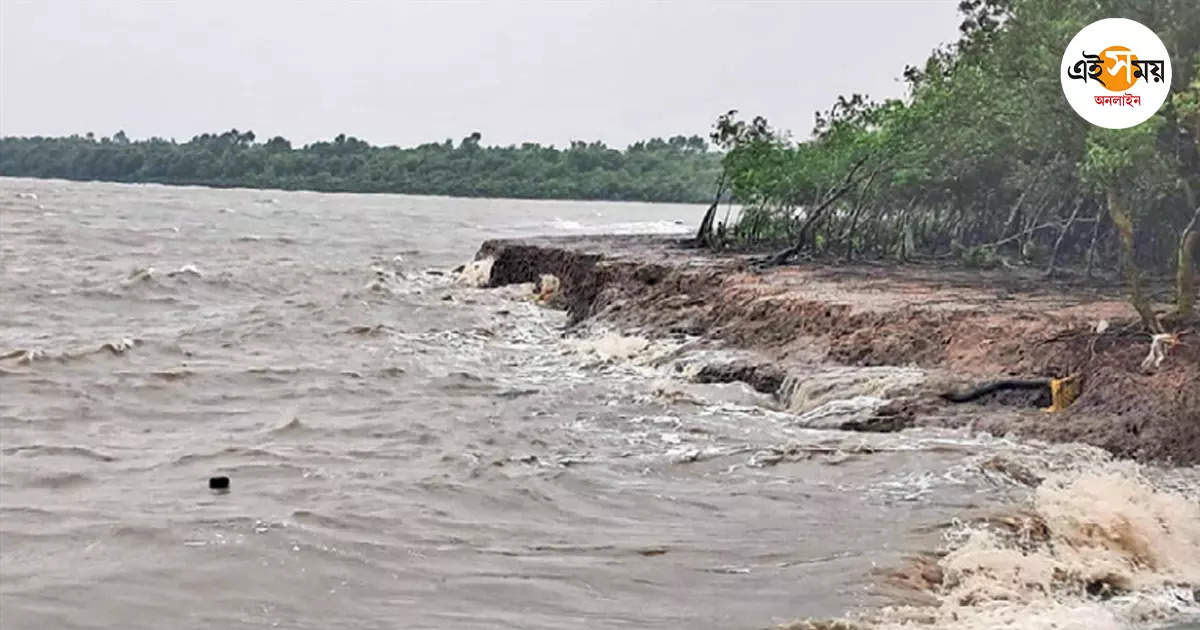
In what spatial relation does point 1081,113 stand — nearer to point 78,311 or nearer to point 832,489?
point 832,489

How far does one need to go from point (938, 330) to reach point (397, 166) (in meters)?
104

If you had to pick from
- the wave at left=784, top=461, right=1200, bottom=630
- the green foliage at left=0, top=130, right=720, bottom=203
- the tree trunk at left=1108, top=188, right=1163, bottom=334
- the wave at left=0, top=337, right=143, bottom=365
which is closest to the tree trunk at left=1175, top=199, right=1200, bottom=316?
the tree trunk at left=1108, top=188, right=1163, bottom=334

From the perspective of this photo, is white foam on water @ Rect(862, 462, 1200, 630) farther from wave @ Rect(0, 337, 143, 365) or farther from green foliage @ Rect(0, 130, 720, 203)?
green foliage @ Rect(0, 130, 720, 203)

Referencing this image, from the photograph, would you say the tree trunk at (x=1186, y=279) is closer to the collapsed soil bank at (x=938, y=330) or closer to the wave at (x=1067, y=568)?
the collapsed soil bank at (x=938, y=330)

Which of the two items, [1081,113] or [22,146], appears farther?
[22,146]

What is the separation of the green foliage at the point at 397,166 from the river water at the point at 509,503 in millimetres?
87872

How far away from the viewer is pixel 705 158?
110125 mm

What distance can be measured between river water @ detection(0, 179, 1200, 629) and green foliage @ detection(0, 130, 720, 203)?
87872 millimetres

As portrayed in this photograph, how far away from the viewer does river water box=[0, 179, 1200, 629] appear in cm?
653

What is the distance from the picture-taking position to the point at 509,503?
8734mm

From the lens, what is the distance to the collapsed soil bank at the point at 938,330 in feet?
35.6

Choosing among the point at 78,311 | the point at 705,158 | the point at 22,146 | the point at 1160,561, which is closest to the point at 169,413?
the point at 1160,561

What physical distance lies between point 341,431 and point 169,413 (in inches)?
75.8

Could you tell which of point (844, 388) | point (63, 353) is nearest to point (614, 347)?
point (844, 388)
